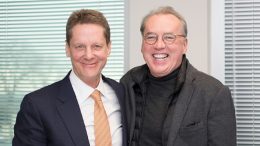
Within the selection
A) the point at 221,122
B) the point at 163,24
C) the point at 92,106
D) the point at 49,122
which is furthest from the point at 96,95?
the point at 221,122

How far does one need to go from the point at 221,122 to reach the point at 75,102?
0.69m

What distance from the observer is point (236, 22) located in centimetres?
251

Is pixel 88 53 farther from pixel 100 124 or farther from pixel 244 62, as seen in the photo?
pixel 244 62

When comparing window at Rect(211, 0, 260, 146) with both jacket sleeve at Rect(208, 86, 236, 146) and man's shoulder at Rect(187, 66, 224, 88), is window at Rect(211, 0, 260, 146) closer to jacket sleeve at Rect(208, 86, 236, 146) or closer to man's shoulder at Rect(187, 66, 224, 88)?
man's shoulder at Rect(187, 66, 224, 88)

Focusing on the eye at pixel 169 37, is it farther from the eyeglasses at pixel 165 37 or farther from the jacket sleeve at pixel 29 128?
the jacket sleeve at pixel 29 128

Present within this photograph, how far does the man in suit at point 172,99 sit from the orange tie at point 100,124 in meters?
0.15

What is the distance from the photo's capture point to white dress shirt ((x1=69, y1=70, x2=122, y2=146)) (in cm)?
162

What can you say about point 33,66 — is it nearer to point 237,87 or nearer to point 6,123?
point 6,123

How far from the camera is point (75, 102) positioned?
1605 mm

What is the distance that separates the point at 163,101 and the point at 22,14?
1.71 metres

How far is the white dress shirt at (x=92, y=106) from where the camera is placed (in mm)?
1625

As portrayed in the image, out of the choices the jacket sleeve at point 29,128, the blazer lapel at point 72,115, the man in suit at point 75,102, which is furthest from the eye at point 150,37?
the jacket sleeve at point 29,128

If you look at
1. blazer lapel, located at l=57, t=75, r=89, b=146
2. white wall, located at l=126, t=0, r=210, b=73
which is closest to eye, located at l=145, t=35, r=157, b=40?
blazer lapel, located at l=57, t=75, r=89, b=146

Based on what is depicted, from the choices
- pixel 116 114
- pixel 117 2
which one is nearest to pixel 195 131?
pixel 116 114
